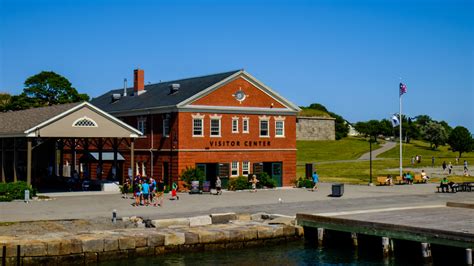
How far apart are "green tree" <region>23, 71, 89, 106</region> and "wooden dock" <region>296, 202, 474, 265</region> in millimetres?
67015

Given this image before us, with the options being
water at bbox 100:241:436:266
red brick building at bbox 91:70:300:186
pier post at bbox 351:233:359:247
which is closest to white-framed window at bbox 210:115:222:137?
red brick building at bbox 91:70:300:186

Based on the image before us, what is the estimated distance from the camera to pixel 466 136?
10444 cm

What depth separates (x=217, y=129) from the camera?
47750mm

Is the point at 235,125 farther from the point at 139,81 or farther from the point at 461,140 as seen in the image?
the point at 461,140

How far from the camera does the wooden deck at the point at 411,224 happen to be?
73.6 feet

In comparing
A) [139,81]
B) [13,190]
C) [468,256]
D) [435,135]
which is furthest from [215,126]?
[435,135]

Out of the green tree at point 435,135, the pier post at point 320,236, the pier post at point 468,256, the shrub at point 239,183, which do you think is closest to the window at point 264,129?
the shrub at point 239,183

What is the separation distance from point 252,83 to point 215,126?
4.72 m

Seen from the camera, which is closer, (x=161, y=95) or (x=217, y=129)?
(x=217, y=129)

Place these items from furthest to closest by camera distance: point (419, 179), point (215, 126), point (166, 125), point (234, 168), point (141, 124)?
point (419, 179)
point (141, 124)
point (234, 168)
point (166, 125)
point (215, 126)

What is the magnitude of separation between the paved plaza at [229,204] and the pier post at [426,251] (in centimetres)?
865

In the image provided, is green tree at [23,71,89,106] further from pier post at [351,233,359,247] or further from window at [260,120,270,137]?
pier post at [351,233,359,247]

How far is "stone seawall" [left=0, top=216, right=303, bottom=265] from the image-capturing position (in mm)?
21594

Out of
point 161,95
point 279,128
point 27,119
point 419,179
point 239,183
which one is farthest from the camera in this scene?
point 419,179
